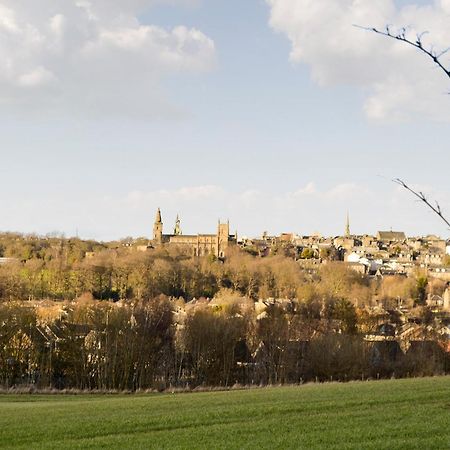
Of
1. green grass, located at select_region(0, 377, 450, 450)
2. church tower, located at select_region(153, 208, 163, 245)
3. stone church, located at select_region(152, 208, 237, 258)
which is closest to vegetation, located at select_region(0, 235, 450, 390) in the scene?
green grass, located at select_region(0, 377, 450, 450)

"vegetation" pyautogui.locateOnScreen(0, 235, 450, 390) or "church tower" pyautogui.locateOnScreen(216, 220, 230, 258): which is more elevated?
"church tower" pyautogui.locateOnScreen(216, 220, 230, 258)

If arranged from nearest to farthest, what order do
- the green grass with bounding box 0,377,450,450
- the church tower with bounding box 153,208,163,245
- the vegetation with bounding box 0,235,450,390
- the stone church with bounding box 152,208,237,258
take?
the green grass with bounding box 0,377,450,450 → the vegetation with bounding box 0,235,450,390 → the stone church with bounding box 152,208,237,258 → the church tower with bounding box 153,208,163,245

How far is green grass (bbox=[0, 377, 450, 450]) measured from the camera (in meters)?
12.9

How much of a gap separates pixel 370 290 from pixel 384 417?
90.7 metres

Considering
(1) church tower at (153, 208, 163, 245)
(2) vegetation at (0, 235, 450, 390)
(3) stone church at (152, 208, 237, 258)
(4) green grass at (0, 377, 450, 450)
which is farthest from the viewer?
(1) church tower at (153, 208, 163, 245)

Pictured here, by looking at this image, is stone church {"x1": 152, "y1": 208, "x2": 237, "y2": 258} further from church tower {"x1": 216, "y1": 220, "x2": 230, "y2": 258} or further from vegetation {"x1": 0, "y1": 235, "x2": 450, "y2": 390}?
vegetation {"x1": 0, "y1": 235, "x2": 450, "y2": 390}

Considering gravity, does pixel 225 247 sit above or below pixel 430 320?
above

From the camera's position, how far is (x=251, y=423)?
14.9 meters

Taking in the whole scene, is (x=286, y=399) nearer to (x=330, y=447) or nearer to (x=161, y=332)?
(x=330, y=447)

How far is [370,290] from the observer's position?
342 feet

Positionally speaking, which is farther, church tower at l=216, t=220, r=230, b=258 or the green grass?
church tower at l=216, t=220, r=230, b=258

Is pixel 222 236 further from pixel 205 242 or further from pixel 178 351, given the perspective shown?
pixel 178 351

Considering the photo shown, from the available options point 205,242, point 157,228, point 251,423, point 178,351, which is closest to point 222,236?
point 205,242

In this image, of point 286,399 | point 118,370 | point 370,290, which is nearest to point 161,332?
point 118,370
